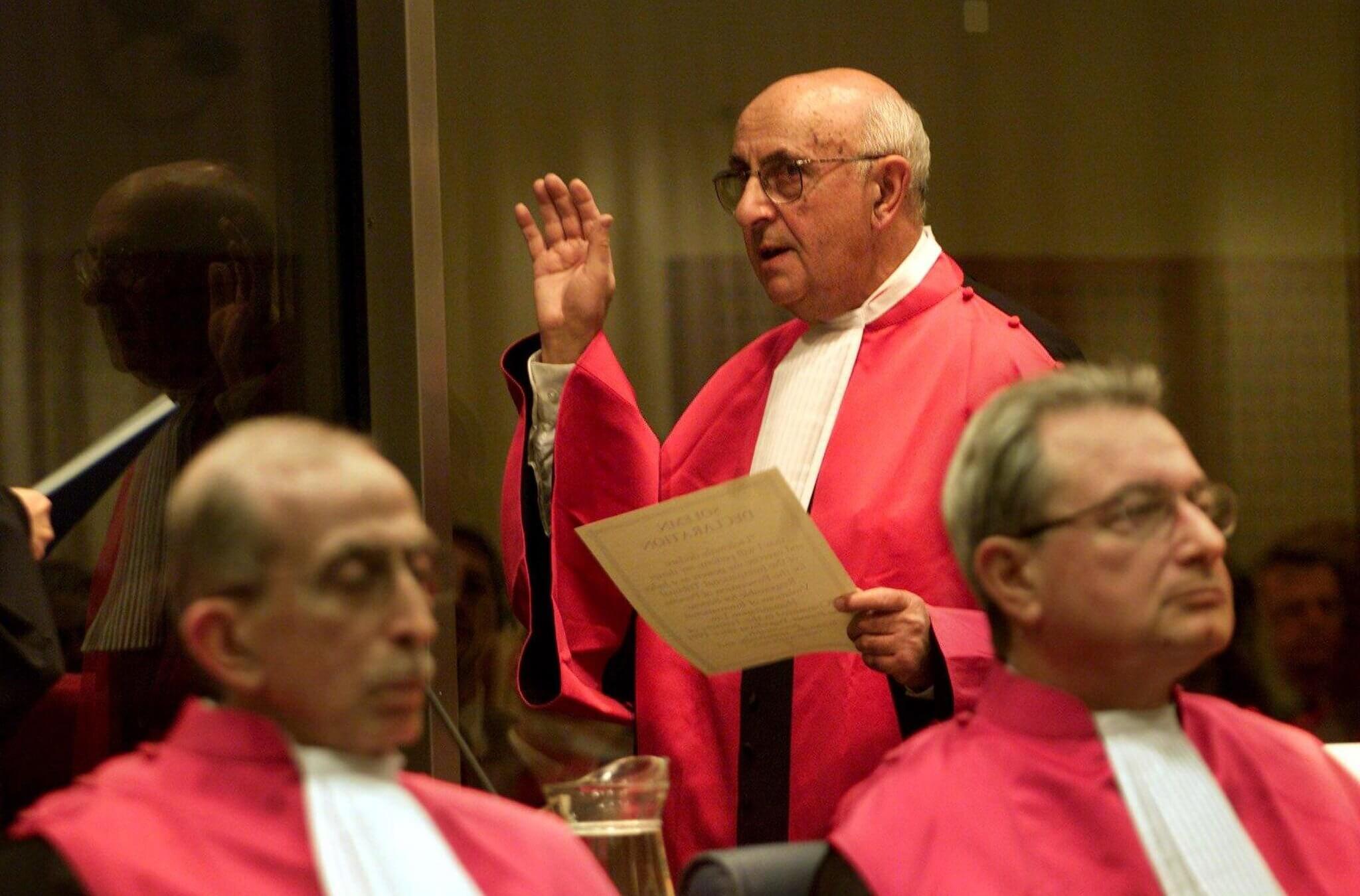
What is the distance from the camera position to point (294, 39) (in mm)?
3330

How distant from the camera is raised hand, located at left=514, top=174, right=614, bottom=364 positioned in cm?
296

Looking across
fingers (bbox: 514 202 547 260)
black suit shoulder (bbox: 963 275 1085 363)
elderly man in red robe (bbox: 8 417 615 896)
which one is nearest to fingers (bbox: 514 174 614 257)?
fingers (bbox: 514 202 547 260)

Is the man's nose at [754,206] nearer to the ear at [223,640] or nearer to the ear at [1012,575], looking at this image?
the ear at [1012,575]

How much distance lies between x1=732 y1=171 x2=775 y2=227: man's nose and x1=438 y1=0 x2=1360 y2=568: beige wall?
1.02 metres

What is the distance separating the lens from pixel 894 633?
248 centimetres

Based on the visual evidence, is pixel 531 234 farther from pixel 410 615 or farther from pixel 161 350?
pixel 410 615

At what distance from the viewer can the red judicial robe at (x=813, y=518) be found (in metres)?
2.76

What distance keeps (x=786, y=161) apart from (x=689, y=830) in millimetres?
1040

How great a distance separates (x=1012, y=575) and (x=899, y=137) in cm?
126

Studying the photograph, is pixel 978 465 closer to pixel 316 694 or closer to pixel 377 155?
pixel 316 694

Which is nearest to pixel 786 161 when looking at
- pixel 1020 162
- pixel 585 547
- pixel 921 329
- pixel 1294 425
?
pixel 921 329

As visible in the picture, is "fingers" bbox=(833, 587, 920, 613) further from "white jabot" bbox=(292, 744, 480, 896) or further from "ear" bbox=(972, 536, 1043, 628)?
"white jabot" bbox=(292, 744, 480, 896)

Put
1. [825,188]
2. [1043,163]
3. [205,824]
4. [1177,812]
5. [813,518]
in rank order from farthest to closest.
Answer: [1043,163] → [825,188] → [813,518] → [1177,812] → [205,824]

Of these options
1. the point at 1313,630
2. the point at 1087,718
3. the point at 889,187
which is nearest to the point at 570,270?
the point at 889,187
